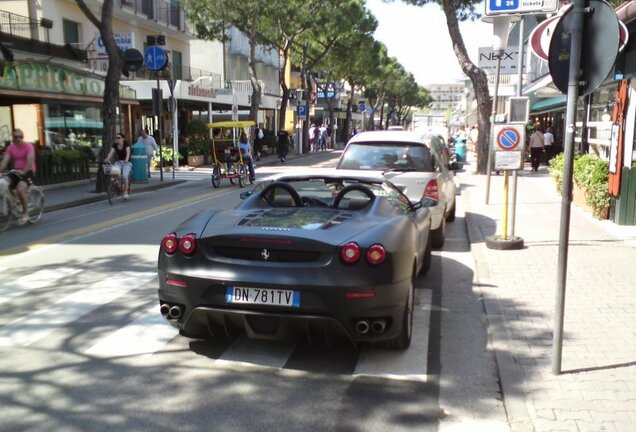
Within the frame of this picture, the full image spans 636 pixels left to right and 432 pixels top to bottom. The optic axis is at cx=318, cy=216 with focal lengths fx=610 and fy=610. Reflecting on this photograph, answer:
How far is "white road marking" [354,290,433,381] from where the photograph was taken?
4379mm

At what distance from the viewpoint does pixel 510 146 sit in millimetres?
8234

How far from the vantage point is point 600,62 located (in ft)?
12.8

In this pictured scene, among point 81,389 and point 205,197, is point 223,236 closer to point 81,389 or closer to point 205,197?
point 81,389

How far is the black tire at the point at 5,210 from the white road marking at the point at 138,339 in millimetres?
6777

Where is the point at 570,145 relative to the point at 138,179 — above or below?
above

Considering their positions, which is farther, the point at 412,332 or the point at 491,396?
the point at 412,332

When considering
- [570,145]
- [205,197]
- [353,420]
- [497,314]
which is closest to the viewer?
[353,420]

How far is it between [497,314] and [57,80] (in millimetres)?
17040

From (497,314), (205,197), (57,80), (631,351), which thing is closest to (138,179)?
(57,80)

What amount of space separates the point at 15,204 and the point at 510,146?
28.9 ft

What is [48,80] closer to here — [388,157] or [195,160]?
[195,160]

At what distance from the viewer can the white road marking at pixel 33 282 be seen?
21.3 feet

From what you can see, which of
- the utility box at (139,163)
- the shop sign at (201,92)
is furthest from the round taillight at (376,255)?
the shop sign at (201,92)

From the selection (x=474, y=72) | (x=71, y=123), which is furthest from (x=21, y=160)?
(x=474, y=72)
